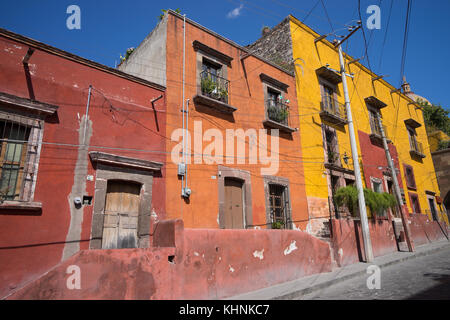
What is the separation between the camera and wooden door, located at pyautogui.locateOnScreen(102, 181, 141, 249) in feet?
23.8

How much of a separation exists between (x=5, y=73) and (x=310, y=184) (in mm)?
10714

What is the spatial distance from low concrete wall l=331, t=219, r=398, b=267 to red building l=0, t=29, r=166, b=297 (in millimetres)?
6285

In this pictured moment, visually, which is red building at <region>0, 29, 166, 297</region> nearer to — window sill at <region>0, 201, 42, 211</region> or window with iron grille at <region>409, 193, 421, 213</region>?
window sill at <region>0, 201, 42, 211</region>

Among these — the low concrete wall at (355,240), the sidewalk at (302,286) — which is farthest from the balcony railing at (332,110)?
the sidewalk at (302,286)

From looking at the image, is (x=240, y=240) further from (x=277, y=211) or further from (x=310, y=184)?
(x=310, y=184)

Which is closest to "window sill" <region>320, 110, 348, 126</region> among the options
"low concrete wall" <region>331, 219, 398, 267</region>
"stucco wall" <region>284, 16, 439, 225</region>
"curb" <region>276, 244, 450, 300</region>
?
"stucco wall" <region>284, 16, 439, 225</region>

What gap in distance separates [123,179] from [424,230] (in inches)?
671

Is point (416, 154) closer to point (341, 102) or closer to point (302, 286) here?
point (341, 102)

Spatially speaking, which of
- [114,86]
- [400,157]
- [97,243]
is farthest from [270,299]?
[400,157]

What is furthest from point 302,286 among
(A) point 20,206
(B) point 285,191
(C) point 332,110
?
(C) point 332,110

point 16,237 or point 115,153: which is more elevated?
point 115,153

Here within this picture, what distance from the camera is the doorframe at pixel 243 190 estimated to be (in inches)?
366

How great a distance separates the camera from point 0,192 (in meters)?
6.06

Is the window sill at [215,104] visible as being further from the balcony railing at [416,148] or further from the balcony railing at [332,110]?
A: the balcony railing at [416,148]
